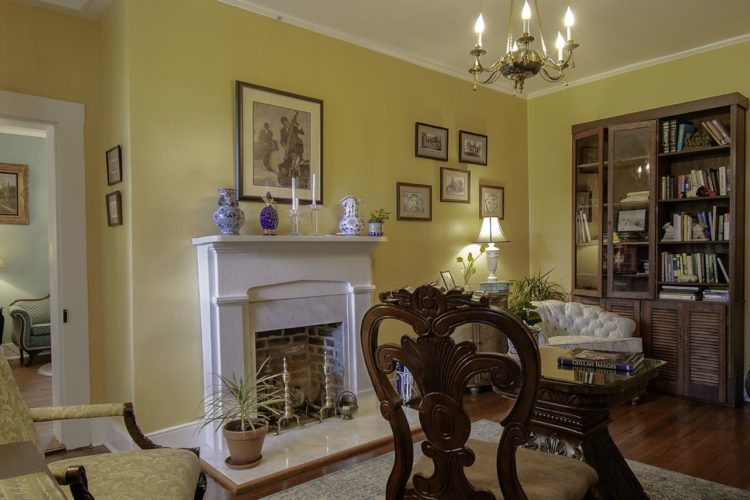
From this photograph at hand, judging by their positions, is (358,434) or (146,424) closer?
(146,424)

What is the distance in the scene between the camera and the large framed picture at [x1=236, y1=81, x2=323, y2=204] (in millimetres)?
3314

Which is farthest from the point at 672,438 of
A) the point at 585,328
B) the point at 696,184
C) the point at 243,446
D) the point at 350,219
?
the point at 243,446

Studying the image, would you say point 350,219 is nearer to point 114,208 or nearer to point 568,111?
point 114,208

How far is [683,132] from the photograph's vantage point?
418 cm

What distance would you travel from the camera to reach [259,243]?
313cm

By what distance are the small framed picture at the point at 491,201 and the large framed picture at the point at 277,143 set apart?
190cm

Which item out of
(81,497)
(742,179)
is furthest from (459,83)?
(81,497)

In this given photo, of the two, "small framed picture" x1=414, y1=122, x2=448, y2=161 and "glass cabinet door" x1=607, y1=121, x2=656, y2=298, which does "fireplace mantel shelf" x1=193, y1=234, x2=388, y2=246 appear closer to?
"small framed picture" x1=414, y1=122, x2=448, y2=161

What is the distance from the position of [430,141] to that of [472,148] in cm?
58

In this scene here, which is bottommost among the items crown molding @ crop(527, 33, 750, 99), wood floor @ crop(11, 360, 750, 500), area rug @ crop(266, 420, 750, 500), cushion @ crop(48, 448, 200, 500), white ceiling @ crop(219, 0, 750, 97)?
wood floor @ crop(11, 360, 750, 500)

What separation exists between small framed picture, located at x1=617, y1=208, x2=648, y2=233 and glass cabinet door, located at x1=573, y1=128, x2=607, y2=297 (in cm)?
16

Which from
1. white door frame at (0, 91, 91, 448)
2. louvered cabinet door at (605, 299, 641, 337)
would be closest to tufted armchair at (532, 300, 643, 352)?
louvered cabinet door at (605, 299, 641, 337)

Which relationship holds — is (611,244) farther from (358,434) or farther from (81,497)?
(81,497)

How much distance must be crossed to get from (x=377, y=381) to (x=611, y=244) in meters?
3.69
